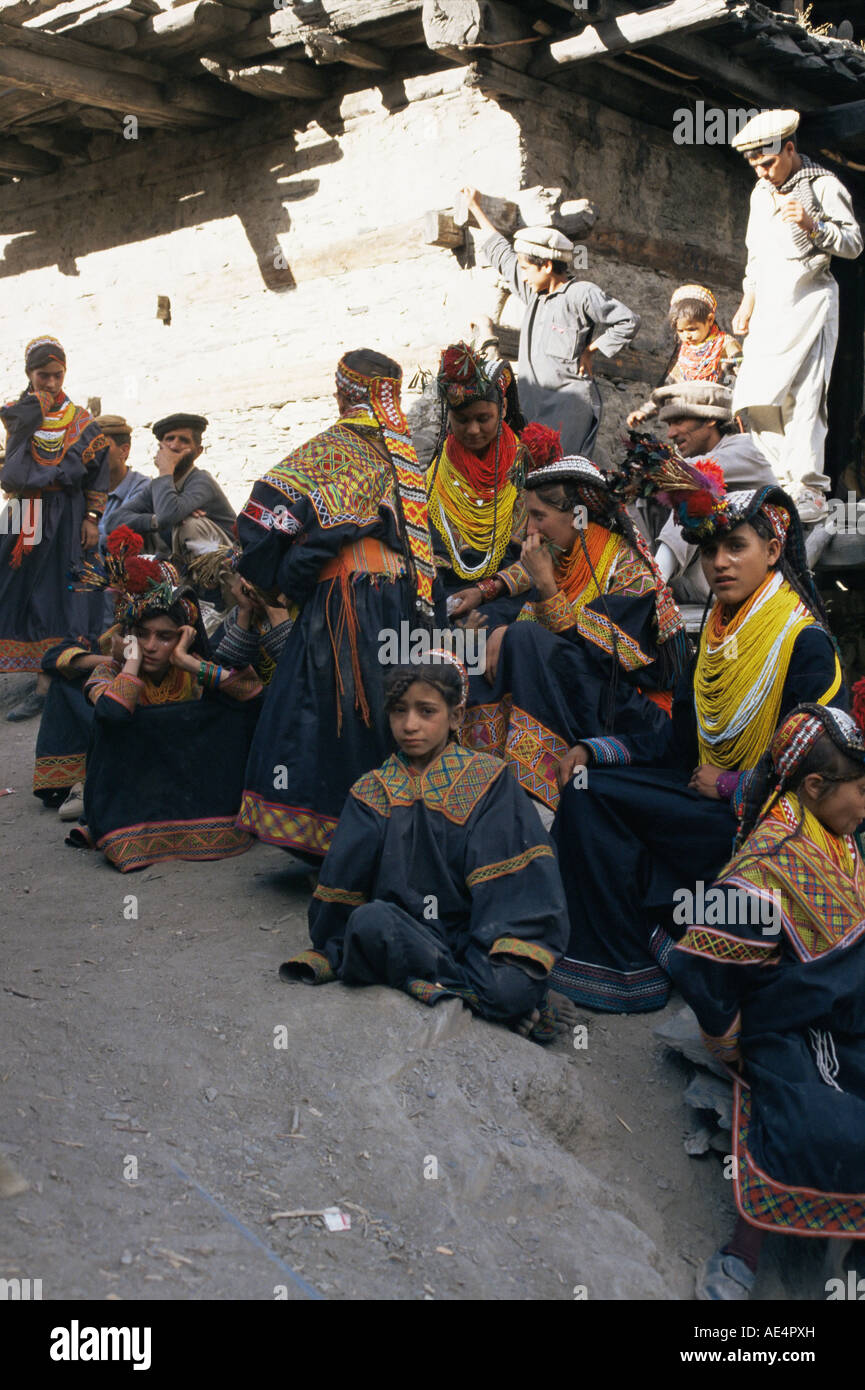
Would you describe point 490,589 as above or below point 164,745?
above

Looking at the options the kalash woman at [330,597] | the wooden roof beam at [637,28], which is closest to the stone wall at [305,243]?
the wooden roof beam at [637,28]

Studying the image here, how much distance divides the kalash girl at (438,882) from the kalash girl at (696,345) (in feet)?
12.6

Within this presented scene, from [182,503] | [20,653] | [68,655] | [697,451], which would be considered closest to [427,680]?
[68,655]

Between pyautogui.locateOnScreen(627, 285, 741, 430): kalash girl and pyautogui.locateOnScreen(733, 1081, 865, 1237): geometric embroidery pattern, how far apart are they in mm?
4959

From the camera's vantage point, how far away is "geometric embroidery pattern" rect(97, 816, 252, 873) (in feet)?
17.2

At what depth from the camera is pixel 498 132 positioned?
7.64 meters

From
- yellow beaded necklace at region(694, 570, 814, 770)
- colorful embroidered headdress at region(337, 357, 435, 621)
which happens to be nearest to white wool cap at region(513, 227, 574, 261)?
colorful embroidered headdress at region(337, 357, 435, 621)

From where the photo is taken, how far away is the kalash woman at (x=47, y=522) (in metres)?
7.68

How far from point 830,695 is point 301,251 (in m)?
5.80

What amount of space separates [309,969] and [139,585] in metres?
2.04

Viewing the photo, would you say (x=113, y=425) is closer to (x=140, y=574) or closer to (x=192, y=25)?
(x=192, y=25)

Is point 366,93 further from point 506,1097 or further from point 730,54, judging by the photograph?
point 506,1097

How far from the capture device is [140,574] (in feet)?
17.5

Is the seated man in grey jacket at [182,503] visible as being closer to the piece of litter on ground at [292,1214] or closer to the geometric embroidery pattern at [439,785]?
the geometric embroidery pattern at [439,785]
